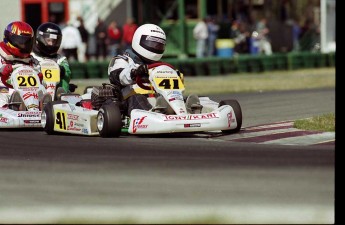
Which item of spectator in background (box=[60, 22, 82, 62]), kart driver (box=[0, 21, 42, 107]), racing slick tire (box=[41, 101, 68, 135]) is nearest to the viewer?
racing slick tire (box=[41, 101, 68, 135])

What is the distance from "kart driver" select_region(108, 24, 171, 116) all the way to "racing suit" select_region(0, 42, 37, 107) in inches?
67.4

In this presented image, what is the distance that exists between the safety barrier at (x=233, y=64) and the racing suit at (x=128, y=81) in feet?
43.7

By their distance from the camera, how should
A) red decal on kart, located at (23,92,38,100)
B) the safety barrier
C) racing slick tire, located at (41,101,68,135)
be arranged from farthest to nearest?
the safety barrier < red decal on kart, located at (23,92,38,100) < racing slick tire, located at (41,101,68,135)

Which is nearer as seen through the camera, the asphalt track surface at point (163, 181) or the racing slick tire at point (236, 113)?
the asphalt track surface at point (163, 181)

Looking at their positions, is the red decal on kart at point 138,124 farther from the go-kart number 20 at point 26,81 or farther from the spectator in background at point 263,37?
the spectator in background at point 263,37

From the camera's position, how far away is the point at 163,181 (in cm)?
841

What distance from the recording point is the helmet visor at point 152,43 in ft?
39.4

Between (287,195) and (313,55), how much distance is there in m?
20.5

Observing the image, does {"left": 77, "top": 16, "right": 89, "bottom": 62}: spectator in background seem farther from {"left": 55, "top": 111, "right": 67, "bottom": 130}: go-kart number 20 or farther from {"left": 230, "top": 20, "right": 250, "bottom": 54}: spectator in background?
{"left": 55, "top": 111, "right": 67, "bottom": 130}: go-kart number 20

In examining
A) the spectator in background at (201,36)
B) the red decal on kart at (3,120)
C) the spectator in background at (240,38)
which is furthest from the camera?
the spectator in background at (240,38)

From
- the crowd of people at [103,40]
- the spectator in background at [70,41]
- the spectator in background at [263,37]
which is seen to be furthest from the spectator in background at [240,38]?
the spectator in background at [70,41]

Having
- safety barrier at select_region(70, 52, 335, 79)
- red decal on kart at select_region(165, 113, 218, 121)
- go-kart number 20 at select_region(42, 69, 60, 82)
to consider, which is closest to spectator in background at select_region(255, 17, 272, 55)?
safety barrier at select_region(70, 52, 335, 79)

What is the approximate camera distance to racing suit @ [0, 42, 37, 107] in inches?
517

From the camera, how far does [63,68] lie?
46.4 feet
